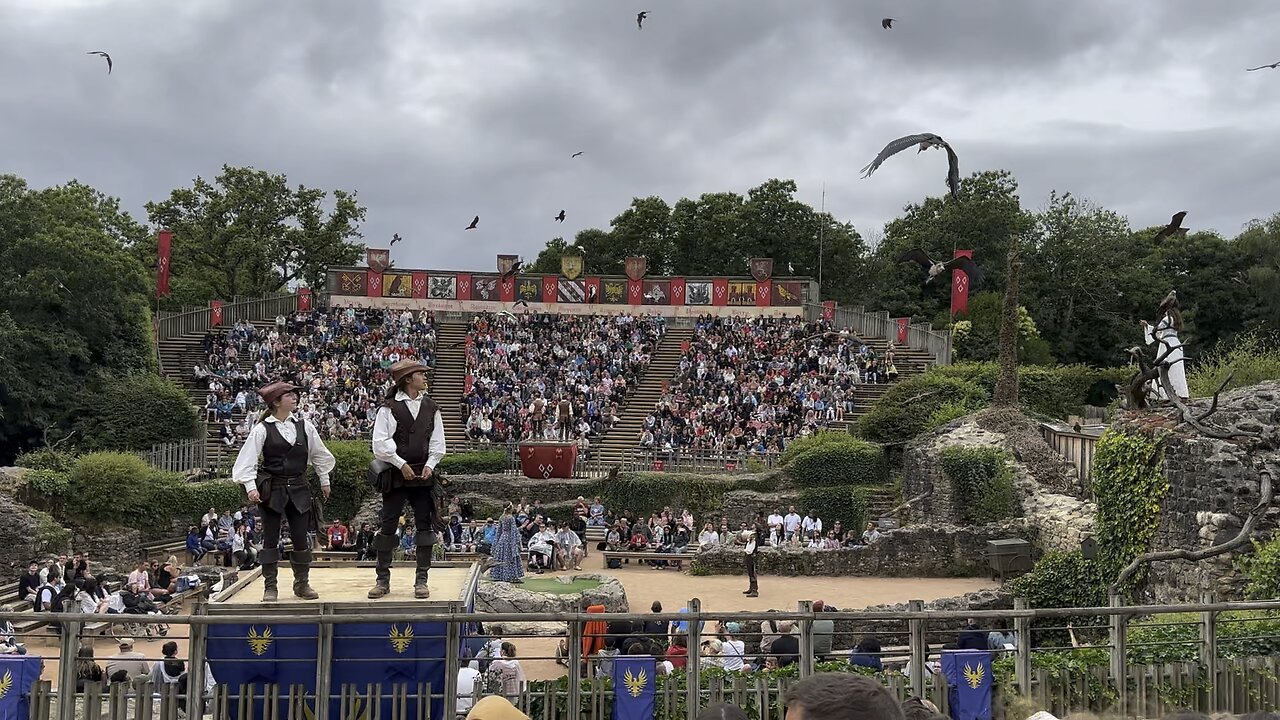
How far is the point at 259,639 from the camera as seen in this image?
21.8 feet

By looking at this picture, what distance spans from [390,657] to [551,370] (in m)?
26.6

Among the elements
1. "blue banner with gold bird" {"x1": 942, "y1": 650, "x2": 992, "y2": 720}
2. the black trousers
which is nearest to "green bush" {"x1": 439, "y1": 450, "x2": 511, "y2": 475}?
the black trousers

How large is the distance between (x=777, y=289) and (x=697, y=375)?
792 cm

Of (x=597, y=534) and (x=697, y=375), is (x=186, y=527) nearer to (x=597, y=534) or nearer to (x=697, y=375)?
(x=597, y=534)

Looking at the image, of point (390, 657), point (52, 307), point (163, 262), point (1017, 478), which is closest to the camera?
Answer: point (390, 657)

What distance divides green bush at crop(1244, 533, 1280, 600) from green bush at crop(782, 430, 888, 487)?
15.3 metres

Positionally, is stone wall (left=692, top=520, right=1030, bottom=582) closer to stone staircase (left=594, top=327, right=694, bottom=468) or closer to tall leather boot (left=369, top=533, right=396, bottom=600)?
stone staircase (left=594, top=327, right=694, bottom=468)

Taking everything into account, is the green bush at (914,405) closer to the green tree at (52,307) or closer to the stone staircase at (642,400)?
the stone staircase at (642,400)

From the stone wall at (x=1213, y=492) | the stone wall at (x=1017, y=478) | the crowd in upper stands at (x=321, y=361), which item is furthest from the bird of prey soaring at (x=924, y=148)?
the crowd in upper stands at (x=321, y=361)

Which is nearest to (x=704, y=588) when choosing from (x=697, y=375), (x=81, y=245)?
(x=697, y=375)

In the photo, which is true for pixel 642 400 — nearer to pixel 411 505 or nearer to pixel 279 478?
pixel 411 505

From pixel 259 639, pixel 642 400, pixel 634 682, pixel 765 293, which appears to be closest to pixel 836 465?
pixel 642 400

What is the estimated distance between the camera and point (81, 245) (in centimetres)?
2875

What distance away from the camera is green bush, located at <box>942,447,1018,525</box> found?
69.4 feet
